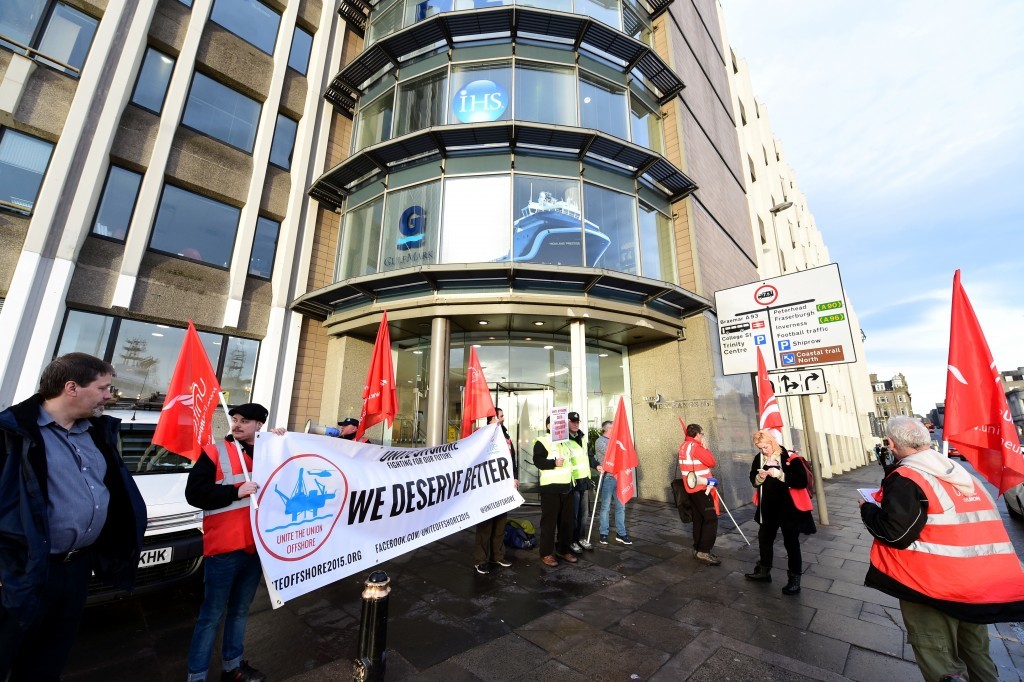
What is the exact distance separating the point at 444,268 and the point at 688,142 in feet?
32.4

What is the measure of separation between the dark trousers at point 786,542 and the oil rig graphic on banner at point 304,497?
5.29 meters

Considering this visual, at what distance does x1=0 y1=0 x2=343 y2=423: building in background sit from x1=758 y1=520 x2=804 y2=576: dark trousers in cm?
1118

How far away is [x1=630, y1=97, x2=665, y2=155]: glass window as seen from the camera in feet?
41.1

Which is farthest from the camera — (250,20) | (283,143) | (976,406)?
(283,143)

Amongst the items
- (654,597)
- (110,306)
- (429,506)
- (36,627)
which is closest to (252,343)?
(110,306)

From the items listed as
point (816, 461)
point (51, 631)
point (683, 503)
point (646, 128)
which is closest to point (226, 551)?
point (51, 631)

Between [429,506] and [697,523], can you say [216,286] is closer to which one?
[429,506]

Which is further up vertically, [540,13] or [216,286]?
[540,13]

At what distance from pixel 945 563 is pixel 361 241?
1257cm

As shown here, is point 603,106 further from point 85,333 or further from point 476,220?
point 85,333

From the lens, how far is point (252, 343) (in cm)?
1113

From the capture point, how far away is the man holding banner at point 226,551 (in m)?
2.96

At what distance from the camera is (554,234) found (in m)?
10.3

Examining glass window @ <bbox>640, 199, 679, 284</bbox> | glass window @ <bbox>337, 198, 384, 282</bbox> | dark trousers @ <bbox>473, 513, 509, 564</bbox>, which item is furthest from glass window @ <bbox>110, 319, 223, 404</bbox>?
glass window @ <bbox>640, 199, 679, 284</bbox>
